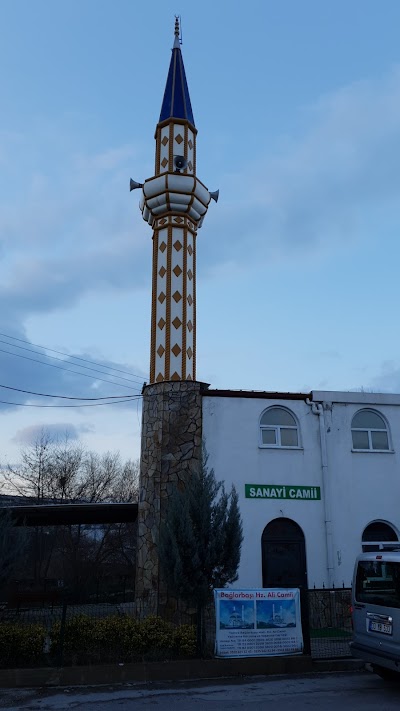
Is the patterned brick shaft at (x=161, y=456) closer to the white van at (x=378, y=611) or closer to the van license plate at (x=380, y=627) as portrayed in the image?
the white van at (x=378, y=611)

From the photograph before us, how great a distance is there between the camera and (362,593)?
9977mm

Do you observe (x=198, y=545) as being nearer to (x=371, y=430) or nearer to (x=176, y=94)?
(x=371, y=430)

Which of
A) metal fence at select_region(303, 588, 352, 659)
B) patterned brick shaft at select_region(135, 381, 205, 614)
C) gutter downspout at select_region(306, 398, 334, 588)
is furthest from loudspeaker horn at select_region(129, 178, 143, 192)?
metal fence at select_region(303, 588, 352, 659)

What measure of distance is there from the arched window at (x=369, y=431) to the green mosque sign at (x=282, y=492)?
1.94m

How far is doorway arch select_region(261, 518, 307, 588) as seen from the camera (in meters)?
16.2

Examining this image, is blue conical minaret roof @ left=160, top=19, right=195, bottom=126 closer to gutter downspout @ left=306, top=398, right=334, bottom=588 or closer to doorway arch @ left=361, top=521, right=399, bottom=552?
gutter downspout @ left=306, top=398, right=334, bottom=588

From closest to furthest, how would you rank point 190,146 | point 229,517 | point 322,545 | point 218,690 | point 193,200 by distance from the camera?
point 218,690 → point 229,517 → point 322,545 → point 193,200 → point 190,146

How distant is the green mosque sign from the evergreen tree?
422 centimetres

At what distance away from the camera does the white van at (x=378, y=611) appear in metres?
8.87

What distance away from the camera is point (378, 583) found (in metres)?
9.55

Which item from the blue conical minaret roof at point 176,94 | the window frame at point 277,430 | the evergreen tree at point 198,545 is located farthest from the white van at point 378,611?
the blue conical minaret roof at point 176,94

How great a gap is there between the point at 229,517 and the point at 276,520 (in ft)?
15.5

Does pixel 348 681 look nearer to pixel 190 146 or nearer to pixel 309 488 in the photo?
pixel 309 488

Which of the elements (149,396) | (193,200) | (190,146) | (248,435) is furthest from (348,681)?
(190,146)
